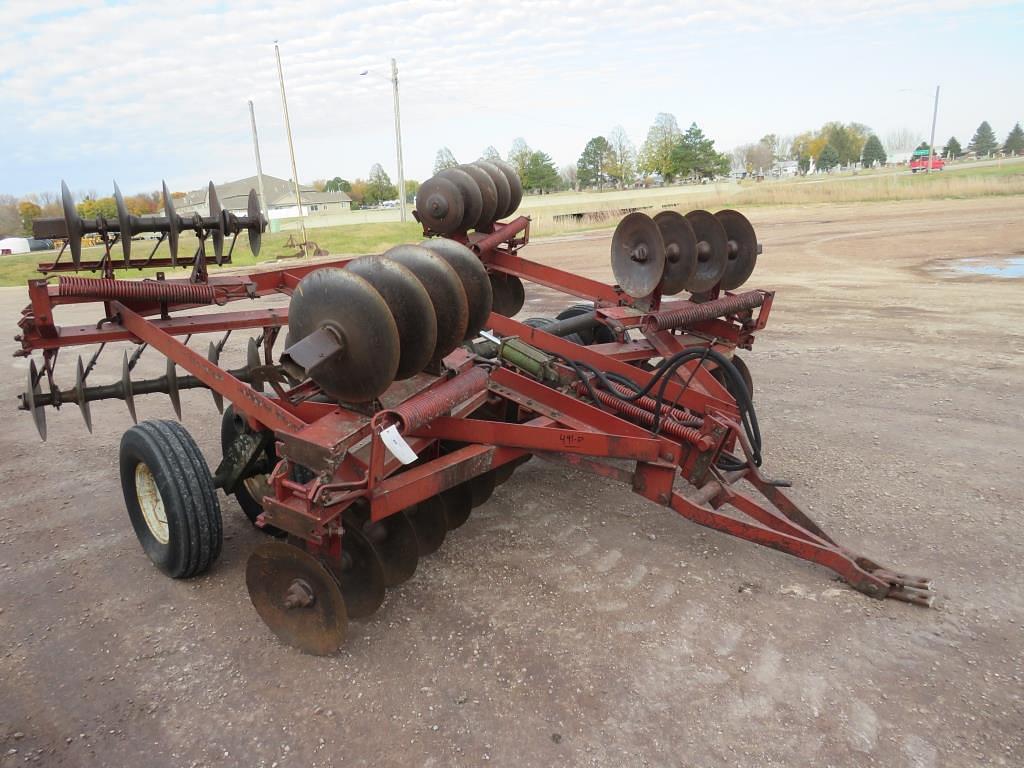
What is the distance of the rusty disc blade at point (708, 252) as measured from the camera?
5.53 metres

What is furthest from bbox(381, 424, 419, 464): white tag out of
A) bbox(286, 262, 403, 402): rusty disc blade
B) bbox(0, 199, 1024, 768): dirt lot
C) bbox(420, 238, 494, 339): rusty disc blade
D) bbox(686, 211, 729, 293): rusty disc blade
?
bbox(686, 211, 729, 293): rusty disc blade

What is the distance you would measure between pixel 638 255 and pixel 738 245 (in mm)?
979

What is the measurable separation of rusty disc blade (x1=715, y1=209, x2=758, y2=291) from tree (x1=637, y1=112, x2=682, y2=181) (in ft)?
249

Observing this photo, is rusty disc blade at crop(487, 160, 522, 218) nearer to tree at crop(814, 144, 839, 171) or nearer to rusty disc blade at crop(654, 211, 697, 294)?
rusty disc blade at crop(654, 211, 697, 294)

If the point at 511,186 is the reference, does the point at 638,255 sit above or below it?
below

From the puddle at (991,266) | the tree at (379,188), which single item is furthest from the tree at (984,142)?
the puddle at (991,266)

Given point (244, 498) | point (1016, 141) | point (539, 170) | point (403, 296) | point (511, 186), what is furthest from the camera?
point (1016, 141)

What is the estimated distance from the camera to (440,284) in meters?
3.27

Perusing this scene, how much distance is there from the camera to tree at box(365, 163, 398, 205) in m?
85.4

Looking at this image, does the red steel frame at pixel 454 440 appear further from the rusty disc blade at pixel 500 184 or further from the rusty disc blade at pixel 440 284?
the rusty disc blade at pixel 500 184

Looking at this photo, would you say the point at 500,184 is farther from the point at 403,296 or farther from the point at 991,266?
the point at 991,266

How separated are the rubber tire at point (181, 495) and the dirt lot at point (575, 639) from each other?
0.57 ft

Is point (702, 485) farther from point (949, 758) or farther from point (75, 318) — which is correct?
point (75, 318)

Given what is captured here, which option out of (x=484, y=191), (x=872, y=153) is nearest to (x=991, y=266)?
(x=484, y=191)
